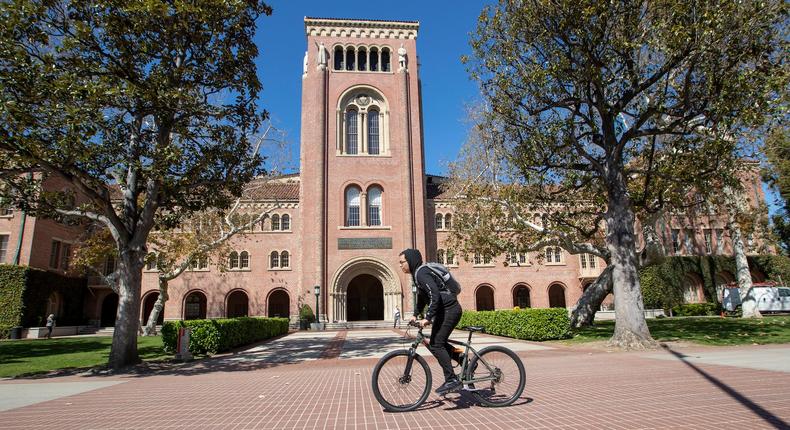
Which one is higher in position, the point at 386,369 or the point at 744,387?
the point at 386,369

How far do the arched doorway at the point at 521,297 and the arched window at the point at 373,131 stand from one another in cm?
1636

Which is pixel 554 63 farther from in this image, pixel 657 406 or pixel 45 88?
pixel 45 88

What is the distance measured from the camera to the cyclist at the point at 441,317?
198 inches

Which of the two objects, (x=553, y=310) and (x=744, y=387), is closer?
(x=744, y=387)

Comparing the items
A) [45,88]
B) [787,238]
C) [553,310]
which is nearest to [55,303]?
[45,88]

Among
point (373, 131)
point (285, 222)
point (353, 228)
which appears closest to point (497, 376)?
point (353, 228)

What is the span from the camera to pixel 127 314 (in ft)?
35.9

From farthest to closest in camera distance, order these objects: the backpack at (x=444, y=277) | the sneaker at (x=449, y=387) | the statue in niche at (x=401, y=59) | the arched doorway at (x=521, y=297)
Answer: the arched doorway at (x=521, y=297) → the statue in niche at (x=401, y=59) → the backpack at (x=444, y=277) → the sneaker at (x=449, y=387)

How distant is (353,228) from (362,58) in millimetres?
13874

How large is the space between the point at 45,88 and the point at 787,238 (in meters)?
41.7

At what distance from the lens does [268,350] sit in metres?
14.8

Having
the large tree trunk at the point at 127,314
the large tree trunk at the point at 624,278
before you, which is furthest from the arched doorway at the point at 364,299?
the large tree trunk at the point at 127,314

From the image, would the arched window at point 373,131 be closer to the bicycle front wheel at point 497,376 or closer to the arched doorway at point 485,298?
the arched doorway at point 485,298

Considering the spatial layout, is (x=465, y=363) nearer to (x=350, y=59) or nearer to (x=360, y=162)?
(x=360, y=162)
